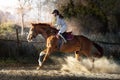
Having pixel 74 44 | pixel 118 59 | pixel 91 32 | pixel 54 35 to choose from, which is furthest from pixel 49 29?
pixel 91 32

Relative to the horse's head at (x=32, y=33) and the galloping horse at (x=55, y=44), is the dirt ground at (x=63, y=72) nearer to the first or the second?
the galloping horse at (x=55, y=44)

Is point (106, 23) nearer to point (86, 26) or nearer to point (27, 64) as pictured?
point (86, 26)

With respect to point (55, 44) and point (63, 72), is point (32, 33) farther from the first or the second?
point (63, 72)

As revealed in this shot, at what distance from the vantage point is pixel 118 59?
21734 mm

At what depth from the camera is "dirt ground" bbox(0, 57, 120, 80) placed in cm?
1365

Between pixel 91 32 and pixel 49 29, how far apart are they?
8329 mm

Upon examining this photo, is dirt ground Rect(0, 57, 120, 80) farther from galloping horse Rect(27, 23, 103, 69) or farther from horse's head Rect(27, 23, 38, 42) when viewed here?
horse's head Rect(27, 23, 38, 42)

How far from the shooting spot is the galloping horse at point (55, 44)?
16.5 metres

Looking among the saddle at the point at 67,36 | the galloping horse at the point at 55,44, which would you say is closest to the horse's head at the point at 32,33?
the galloping horse at the point at 55,44

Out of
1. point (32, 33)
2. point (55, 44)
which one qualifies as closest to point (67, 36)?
point (55, 44)

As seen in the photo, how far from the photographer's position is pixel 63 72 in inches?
626

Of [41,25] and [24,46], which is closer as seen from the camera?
[41,25]

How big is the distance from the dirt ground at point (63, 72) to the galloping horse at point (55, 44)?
549 mm

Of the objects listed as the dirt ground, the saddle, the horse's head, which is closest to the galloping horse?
the horse's head
